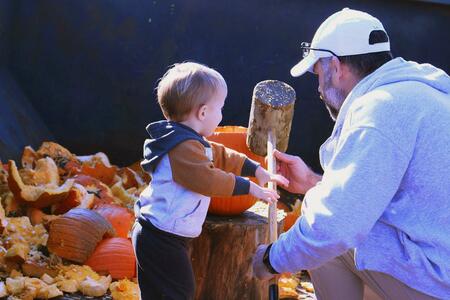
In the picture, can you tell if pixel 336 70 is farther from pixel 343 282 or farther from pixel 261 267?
pixel 343 282

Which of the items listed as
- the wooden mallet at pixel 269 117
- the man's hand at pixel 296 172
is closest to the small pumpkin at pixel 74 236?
the wooden mallet at pixel 269 117

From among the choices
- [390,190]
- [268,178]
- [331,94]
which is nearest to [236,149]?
[268,178]

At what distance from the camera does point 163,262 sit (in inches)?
137

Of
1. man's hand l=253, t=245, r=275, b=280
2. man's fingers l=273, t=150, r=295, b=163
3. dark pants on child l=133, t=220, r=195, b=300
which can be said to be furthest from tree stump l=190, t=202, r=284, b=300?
man's hand l=253, t=245, r=275, b=280

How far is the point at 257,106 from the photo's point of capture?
4.22 meters

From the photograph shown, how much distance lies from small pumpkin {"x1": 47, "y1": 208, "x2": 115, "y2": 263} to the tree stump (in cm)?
78

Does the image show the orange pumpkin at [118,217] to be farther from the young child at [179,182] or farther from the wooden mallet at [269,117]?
the young child at [179,182]

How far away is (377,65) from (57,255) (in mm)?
2430

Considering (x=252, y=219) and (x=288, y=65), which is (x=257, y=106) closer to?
(x=252, y=219)

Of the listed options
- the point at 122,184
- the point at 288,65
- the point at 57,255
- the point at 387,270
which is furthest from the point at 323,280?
the point at 288,65

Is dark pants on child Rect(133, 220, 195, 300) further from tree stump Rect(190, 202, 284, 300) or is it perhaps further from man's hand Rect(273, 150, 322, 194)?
man's hand Rect(273, 150, 322, 194)

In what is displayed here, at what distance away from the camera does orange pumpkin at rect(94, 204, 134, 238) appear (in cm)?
499

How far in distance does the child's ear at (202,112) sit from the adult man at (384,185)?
2.37ft

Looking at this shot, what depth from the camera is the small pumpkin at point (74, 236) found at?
445cm
